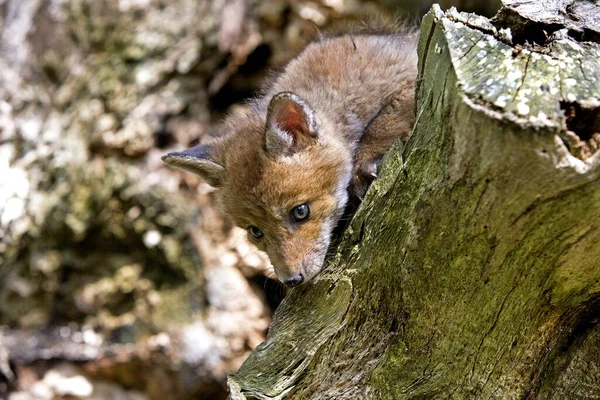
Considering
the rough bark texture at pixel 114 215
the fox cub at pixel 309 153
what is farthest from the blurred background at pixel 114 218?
the fox cub at pixel 309 153

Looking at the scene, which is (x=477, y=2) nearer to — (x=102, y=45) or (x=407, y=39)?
(x=407, y=39)

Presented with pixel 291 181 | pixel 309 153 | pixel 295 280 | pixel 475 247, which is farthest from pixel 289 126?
pixel 475 247

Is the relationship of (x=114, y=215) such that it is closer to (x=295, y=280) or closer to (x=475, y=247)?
(x=295, y=280)

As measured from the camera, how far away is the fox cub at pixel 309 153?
3.51 metres

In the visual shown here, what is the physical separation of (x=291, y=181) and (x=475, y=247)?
137 cm

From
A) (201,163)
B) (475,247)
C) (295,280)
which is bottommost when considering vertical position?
(295,280)

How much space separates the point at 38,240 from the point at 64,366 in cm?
123

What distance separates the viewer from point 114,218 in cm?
652

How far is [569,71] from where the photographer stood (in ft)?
7.14

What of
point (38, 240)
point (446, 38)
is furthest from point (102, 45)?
point (446, 38)

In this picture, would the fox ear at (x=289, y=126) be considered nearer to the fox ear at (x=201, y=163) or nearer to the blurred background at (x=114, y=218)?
the fox ear at (x=201, y=163)

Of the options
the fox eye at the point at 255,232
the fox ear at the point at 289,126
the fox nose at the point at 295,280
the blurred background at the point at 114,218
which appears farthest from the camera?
the blurred background at the point at 114,218

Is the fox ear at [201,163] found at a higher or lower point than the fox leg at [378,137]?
lower

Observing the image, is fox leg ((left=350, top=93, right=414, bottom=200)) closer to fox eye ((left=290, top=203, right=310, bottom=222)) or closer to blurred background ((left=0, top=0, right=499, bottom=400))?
fox eye ((left=290, top=203, right=310, bottom=222))
